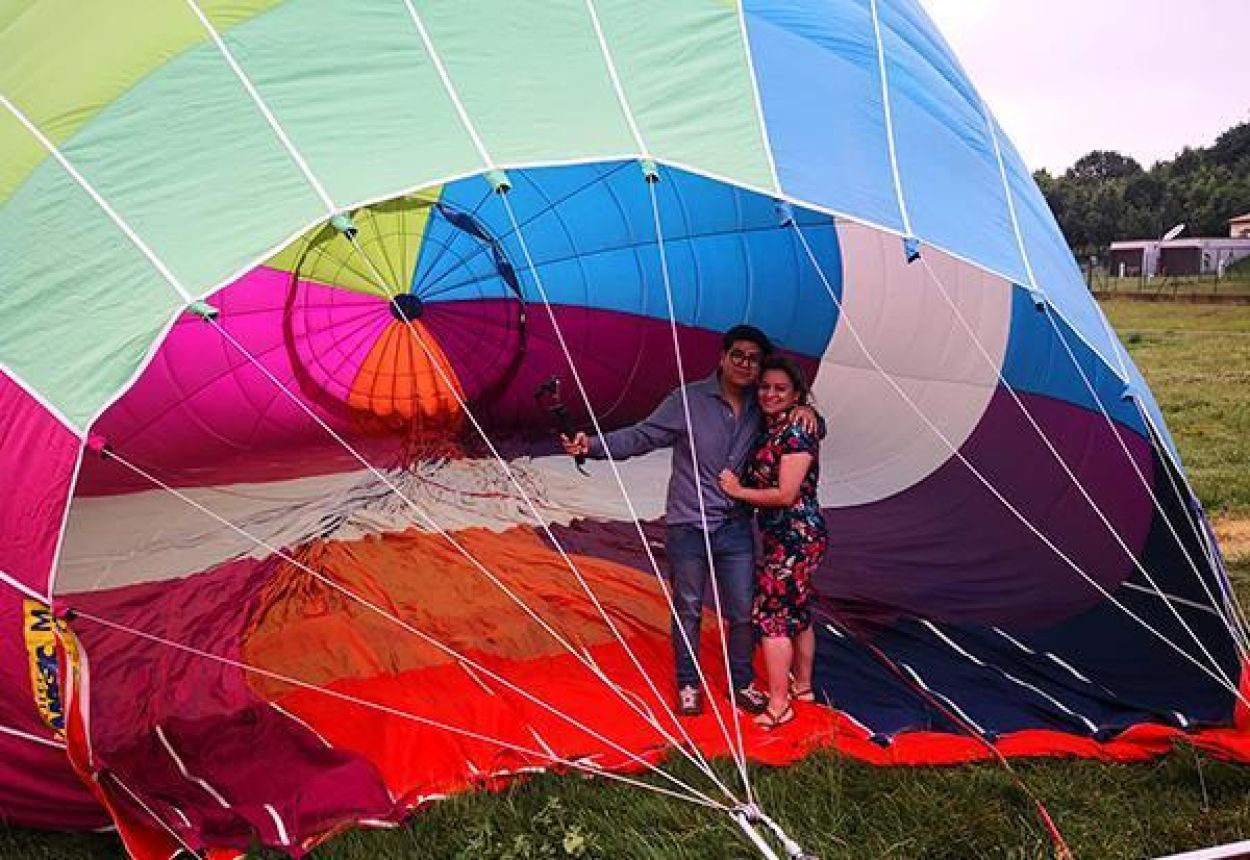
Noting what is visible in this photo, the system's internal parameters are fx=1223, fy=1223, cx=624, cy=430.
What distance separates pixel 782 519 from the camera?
108 inches

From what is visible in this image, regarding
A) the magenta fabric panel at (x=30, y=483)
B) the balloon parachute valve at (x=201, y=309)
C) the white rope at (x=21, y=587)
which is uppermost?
the balloon parachute valve at (x=201, y=309)

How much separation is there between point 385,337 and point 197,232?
2708mm

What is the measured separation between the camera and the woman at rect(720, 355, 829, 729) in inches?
105

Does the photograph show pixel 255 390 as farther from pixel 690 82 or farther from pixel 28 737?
pixel 690 82

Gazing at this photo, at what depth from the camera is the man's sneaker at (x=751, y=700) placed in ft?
9.11

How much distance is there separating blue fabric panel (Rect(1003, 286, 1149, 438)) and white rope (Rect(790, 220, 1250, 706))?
0.34 metres

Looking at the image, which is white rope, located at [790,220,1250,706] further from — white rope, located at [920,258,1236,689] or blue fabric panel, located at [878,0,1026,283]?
blue fabric panel, located at [878,0,1026,283]

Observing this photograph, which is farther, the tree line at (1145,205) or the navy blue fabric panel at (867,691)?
the tree line at (1145,205)

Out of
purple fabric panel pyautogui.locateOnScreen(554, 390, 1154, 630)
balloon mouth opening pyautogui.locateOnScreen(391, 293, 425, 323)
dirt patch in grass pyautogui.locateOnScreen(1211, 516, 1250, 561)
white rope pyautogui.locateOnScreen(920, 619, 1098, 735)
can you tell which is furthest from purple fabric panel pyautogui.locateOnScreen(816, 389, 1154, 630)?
balloon mouth opening pyautogui.locateOnScreen(391, 293, 425, 323)

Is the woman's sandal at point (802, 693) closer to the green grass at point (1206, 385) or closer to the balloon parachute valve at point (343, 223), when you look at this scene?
the balloon parachute valve at point (343, 223)

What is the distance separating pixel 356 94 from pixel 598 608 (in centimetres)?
144

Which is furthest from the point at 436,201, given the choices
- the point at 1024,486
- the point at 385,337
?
the point at 1024,486

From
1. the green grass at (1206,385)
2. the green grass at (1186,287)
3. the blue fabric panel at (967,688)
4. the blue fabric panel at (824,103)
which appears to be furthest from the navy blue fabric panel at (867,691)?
the green grass at (1186,287)

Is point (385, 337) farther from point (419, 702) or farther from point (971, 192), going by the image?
point (971, 192)
